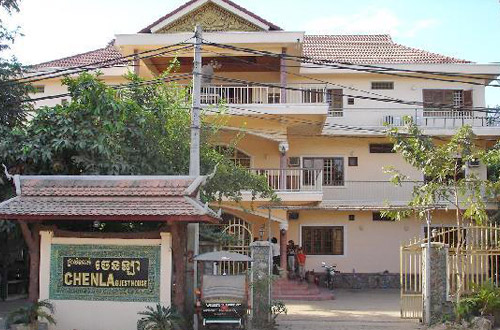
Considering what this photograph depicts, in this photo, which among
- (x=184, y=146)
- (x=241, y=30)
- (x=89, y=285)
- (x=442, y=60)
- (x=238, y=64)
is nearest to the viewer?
(x=89, y=285)

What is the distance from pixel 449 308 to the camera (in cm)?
1470

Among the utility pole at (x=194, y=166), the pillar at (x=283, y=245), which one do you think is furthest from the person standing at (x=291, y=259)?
the utility pole at (x=194, y=166)

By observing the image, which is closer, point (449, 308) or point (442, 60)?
point (449, 308)

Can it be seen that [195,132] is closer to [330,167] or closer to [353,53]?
[330,167]

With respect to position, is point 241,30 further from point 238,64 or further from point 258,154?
point 258,154

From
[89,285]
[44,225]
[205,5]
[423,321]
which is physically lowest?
[423,321]

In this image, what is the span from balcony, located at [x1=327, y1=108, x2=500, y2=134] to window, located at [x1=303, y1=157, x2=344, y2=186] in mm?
1640

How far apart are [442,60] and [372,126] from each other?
14.1ft

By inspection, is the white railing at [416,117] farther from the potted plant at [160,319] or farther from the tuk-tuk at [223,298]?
the potted plant at [160,319]

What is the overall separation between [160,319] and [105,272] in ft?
5.71

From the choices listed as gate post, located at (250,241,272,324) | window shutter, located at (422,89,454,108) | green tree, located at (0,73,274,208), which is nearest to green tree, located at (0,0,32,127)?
green tree, located at (0,73,274,208)

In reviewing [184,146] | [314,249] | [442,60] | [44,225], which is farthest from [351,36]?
[44,225]

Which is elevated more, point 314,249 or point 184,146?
point 184,146

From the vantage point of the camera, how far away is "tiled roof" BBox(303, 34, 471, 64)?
88.7 ft
